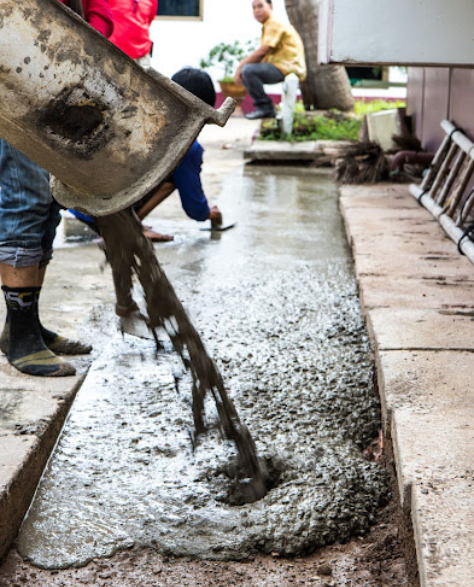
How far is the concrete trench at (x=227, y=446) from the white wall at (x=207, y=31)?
33.4ft

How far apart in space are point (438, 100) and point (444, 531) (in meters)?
4.78

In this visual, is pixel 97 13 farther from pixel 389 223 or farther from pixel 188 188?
pixel 389 223

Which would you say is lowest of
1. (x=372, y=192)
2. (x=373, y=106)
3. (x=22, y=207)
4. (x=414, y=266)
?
(x=373, y=106)

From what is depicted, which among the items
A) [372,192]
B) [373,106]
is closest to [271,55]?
[373,106]

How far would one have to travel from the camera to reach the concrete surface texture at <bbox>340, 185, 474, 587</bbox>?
1435 mm

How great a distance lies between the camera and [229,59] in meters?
13.2

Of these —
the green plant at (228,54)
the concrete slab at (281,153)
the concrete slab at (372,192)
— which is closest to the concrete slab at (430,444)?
the concrete slab at (372,192)

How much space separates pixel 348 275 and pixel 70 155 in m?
2.25

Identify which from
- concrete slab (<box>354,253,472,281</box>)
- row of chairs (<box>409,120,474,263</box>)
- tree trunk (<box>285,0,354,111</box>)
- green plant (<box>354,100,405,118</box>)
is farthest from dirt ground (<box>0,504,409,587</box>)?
green plant (<box>354,100,405,118</box>)

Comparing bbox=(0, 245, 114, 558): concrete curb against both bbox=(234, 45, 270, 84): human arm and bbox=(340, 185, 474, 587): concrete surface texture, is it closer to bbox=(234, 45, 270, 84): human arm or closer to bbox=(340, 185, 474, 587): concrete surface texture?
bbox=(340, 185, 474, 587): concrete surface texture

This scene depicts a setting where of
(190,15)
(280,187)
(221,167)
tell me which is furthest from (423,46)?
(190,15)

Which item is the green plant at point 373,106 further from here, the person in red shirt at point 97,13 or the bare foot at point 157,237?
the person in red shirt at point 97,13

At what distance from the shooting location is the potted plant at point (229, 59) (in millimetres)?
12789

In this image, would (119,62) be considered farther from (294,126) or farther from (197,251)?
(294,126)
